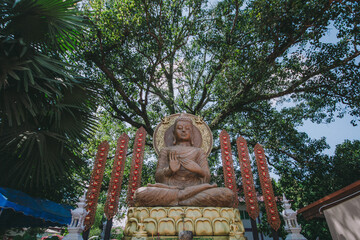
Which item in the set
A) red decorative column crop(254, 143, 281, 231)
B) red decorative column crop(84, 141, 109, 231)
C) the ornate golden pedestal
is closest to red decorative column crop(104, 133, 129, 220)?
red decorative column crop(84, 141, 109, 231)

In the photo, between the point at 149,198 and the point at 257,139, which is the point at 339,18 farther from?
the point at 149,198

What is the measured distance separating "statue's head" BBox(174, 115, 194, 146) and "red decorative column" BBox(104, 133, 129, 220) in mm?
1544

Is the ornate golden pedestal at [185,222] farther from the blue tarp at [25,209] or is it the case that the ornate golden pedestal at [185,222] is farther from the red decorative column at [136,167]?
the blue tarp at [25,209]

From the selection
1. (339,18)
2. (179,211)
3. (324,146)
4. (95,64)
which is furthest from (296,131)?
(95,64)

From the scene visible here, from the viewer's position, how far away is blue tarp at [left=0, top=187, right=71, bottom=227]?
506 cm

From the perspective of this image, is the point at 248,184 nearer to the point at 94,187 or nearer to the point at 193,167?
the point at 193,167

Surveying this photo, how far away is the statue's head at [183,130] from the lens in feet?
22.1

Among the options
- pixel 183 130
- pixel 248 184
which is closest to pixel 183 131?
pixel 183 130

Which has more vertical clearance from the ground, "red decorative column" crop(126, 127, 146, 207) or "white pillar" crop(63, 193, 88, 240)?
"red decorative column" crop(126, 127, 146, 207)

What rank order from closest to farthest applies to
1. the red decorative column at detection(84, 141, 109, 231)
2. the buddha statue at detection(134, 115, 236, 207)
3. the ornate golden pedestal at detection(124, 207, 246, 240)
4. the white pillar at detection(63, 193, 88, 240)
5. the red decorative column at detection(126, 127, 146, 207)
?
the ornate golden pedestal at detection(124, 207, 246, 240) → the white pillar at detection(63, 193, 88, 240) → the buddha statue at detection(134, 115, 236, 207) → the red decorative column at detection(84, 141, 109, 231) → the red decorative column at detection(126, 127, 146, 207)

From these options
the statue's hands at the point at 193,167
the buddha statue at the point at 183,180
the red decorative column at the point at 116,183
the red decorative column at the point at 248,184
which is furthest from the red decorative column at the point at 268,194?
the red decorative column at the point at 116,183

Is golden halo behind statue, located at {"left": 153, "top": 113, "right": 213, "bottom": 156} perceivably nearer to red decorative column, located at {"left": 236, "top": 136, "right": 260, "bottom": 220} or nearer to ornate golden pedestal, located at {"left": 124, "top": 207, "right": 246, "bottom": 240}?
red decorative column, located at {"left": 236, "top": 136, "right": 260, "bottom": 220}

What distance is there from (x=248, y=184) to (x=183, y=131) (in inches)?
94.2

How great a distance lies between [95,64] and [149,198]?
724 cm
